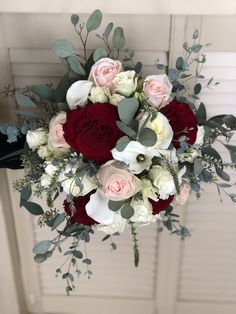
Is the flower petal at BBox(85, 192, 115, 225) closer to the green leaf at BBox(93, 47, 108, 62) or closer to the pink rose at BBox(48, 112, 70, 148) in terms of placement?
the pink rose at BBox(48, 112, 70, 148)

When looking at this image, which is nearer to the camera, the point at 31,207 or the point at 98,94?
the point at 98,94

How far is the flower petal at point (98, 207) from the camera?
90cm

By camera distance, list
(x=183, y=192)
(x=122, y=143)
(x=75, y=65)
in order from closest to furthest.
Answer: (x=122, y=143) → (x=75, y=65) → (x=183, y=192)

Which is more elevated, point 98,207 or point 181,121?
point 181,121

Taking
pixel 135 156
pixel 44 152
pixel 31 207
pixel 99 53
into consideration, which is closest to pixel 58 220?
pixel 31 207

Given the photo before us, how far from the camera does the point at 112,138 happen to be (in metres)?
0.81

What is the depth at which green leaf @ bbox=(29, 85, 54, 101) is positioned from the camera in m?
→ 0.95

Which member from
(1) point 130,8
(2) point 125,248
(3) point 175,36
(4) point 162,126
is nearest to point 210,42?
(3) point 175,36

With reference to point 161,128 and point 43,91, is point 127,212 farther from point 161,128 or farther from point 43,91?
point 43,91

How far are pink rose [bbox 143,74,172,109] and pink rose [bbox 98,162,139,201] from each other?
0.15m

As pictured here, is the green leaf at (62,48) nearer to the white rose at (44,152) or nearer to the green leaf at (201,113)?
the white rose at (44,152)

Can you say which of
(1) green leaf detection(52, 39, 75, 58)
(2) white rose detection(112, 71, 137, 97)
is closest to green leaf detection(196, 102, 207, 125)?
(2) white rose detection(112, 71, 137, 97)

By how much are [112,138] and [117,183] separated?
3.5 inches

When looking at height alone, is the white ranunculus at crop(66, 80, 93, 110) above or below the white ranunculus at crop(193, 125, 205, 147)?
above
